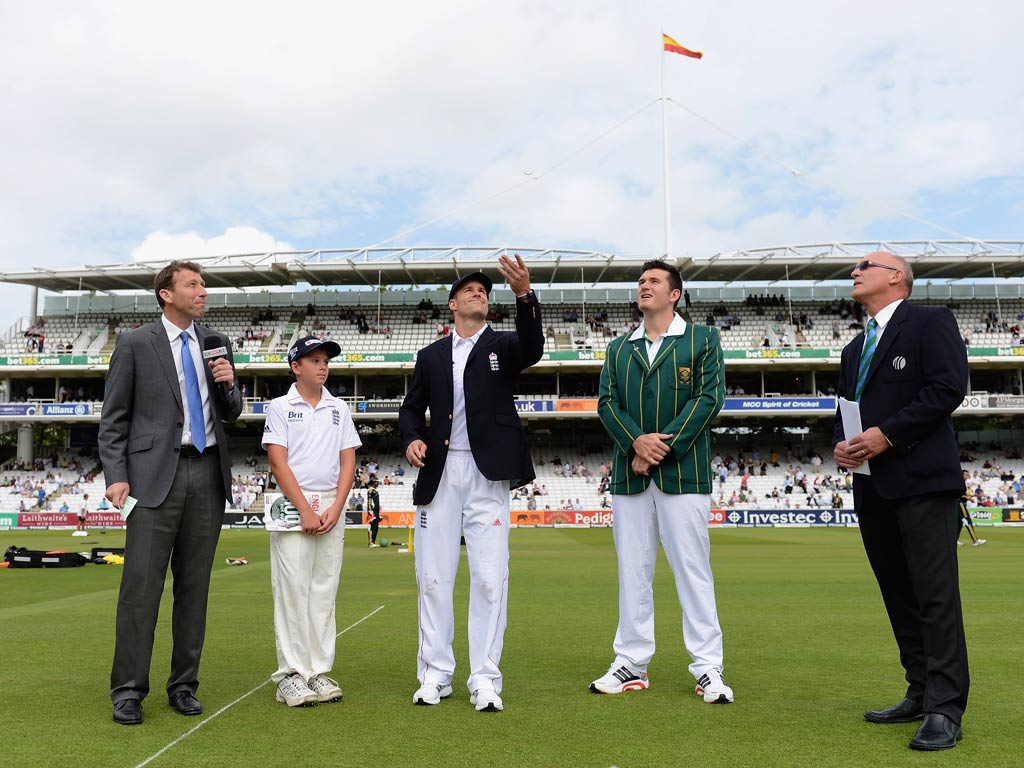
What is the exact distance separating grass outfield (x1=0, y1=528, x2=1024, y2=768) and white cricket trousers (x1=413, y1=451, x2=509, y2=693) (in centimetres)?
34

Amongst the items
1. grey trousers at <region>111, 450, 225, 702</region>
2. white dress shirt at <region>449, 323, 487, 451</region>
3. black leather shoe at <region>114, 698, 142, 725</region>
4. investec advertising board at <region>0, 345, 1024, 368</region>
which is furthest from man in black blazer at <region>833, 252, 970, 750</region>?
investec advertising board at <region>0, 345, 1024, 368</region>

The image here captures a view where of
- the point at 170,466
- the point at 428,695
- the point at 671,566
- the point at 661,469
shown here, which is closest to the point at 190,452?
the point at 170,466

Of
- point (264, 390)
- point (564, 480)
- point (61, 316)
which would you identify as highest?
point (61, 316)

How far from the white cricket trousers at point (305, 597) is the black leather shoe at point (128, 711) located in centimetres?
81

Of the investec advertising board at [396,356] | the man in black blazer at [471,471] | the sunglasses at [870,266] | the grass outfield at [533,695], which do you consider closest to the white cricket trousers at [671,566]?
the grass outfield at [533,695]

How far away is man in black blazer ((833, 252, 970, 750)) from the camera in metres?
4.05

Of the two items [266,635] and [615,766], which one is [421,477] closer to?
[615,766]

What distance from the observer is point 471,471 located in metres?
5.12

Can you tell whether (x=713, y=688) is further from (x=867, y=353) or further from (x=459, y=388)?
(x=459, y=388)

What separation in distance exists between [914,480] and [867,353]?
746 millimetres

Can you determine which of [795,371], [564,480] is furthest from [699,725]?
[795,371]

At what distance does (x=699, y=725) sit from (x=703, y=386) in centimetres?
200

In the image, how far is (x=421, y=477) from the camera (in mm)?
5148

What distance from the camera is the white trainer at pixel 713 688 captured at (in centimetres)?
460
